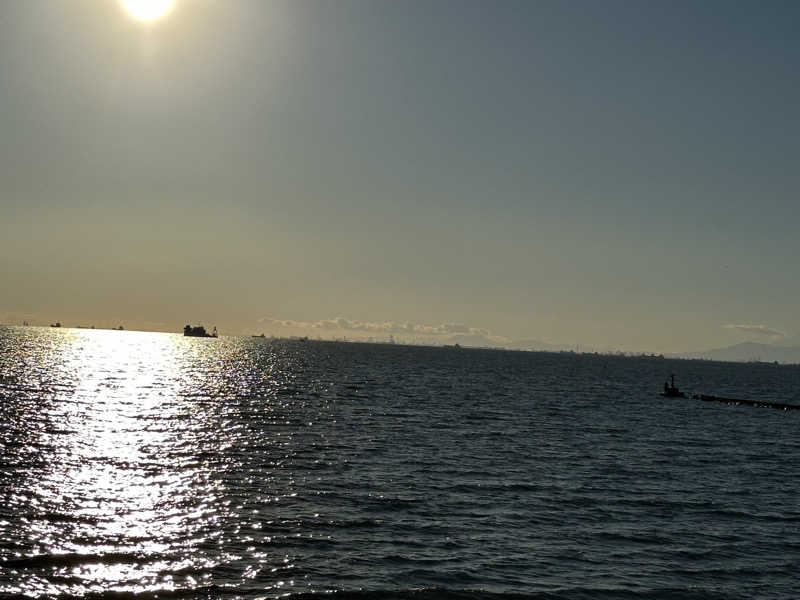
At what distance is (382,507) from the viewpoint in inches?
1273

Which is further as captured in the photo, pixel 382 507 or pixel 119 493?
pixel 119 493

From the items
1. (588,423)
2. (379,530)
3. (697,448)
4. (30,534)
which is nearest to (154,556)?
(30,534)

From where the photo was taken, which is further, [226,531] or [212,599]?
[226,531]

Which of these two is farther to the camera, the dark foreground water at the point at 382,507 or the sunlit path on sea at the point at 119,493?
the sunlit path on sea at the point at 119,493

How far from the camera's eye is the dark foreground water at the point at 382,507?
2344 centimetres

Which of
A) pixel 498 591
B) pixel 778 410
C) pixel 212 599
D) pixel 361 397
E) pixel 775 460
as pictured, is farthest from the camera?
pixel 778 410

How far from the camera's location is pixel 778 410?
103m

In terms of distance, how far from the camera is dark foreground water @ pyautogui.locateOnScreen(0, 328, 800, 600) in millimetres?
23438

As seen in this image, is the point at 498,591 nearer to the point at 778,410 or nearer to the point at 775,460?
the point at 775,460

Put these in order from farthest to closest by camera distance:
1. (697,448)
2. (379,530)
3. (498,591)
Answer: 1. (697,448)
2. (379,530)
3. (498,591)

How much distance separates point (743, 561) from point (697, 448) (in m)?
32.2

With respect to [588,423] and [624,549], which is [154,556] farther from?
[588,423]

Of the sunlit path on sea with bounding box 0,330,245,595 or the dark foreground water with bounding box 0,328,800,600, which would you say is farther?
the sunlit path on sea with bounding box 0,330,245,595

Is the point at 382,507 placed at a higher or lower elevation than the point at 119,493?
higher
